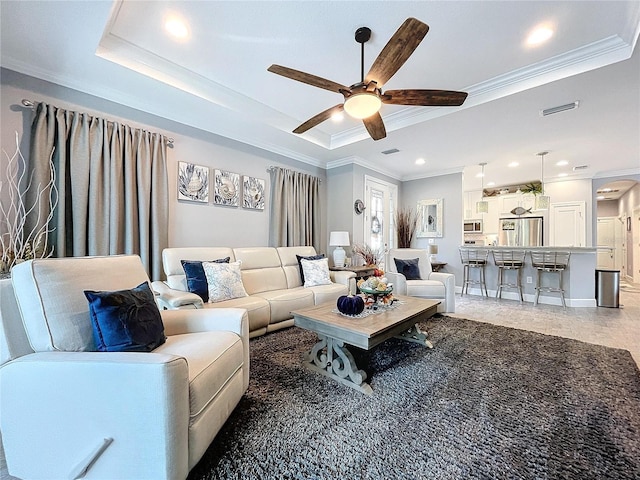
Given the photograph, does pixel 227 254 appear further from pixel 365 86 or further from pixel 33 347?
pixel 365 86

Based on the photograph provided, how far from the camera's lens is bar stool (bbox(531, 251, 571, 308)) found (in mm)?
4617

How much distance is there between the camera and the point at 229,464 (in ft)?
4.21

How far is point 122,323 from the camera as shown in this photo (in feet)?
4.46

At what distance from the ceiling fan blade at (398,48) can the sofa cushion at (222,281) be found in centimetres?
228

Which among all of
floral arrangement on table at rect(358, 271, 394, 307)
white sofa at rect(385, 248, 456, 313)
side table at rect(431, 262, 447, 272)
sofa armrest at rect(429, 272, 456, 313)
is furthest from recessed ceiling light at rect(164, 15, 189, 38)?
side table at rect(431, 262, 447, 272)

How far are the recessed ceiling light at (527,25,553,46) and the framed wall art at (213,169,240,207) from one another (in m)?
3.48

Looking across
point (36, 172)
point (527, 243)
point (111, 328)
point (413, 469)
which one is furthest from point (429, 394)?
point (527, 243)

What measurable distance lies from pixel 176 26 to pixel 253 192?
7.27 ft

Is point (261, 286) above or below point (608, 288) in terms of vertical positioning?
above

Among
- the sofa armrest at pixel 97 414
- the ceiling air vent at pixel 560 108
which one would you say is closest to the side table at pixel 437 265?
the ceiling air vent at pixel 560 108

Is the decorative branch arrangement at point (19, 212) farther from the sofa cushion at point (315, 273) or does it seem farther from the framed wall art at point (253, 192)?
the sofa cushion at point (315, 273)

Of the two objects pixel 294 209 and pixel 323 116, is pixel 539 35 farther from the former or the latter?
pixel 294 209

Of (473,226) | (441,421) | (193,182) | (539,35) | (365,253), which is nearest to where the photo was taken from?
(441,421)

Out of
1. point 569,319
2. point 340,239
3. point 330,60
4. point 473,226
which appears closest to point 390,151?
point 340,239
